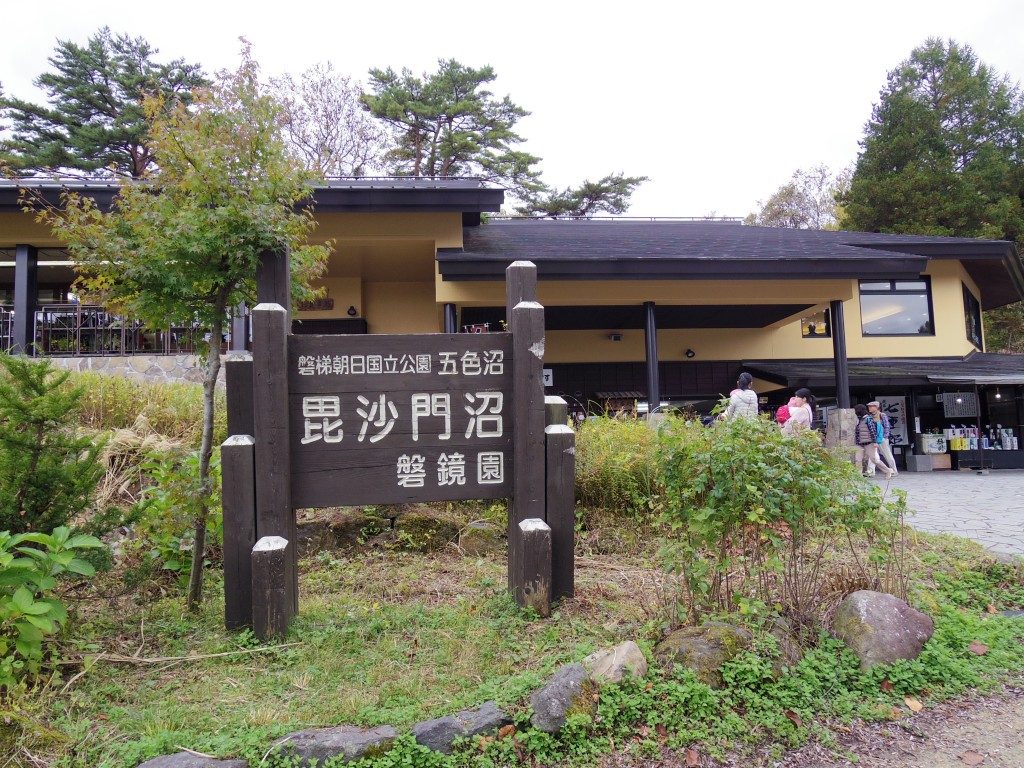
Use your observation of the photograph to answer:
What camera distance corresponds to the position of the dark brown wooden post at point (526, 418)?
13.0 ft

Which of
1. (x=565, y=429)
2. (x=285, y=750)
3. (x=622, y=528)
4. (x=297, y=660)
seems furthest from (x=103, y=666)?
(x=622, y=528)

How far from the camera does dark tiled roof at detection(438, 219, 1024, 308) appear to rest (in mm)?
10656

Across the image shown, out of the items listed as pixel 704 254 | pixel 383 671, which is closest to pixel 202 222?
pixel 383 671

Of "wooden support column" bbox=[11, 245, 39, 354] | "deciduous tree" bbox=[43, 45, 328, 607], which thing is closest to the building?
"wooden support column" bbox=[11, 245, 39, 354]

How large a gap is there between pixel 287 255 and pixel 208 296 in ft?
2.29

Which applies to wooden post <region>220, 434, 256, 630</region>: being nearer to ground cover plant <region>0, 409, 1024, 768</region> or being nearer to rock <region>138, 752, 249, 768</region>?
ground cover plant <region>0, 409, 1024, 768</region>

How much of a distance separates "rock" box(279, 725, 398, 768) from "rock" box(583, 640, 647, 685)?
3.31ft

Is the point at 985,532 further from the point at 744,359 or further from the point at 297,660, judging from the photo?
the point at 744,359

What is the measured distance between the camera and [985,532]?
618cm

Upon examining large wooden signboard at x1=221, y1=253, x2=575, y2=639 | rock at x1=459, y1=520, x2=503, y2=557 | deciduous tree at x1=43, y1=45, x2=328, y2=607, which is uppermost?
deciduous tree at x1=43, y1=45, x2=328, y2=607

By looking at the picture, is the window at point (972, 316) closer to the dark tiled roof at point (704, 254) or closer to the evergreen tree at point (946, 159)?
the dark tiled roof at point (704, 254)

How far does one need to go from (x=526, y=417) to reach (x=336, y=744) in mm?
2083

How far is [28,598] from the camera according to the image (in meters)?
2.73

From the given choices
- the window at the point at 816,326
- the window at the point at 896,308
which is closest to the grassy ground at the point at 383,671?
the window at the point at 816,326
